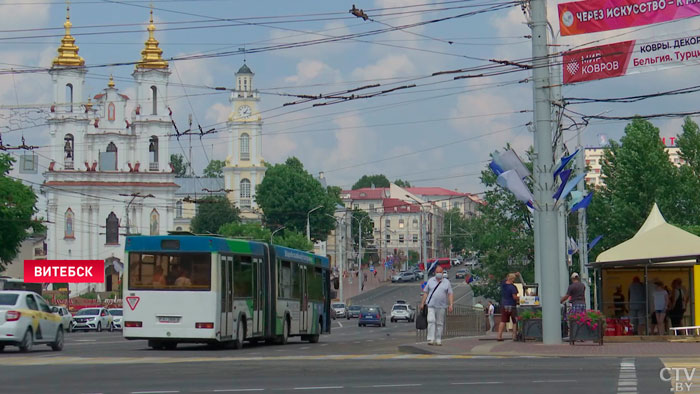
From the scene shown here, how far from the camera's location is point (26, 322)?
28250 mm

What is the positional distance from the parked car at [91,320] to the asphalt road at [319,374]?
41.8 metres

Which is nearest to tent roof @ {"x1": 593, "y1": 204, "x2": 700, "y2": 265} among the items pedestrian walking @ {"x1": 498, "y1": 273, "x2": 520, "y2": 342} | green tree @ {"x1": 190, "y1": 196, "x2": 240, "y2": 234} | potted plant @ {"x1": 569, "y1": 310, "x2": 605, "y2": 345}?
pedestrian walking @ {"x1": 498, "y1": 273, "x2": 520, "y2": 342}

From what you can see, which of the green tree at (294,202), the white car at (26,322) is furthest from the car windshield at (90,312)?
the green tree at (294,202)

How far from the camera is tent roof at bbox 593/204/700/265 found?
94.7 feet

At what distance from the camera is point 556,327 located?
27047 mm

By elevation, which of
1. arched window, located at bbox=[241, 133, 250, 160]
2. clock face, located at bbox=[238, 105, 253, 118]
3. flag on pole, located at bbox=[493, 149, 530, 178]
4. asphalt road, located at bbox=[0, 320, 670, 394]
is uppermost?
clock face, located at bbox=[238, 105, 253, 118]

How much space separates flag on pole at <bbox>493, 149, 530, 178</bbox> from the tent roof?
3219 millimetres

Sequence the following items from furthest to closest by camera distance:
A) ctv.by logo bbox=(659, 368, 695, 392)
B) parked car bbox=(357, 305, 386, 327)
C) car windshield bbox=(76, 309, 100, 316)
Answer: parked car bbox=(357, 305, 386, 327) < car windshield bbox=(76, 309, 100, 316) < ctv.by logo bbox=(659, 368, 695, 392)

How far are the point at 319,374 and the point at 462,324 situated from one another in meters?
20.3

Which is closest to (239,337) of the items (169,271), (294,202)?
(169,271)

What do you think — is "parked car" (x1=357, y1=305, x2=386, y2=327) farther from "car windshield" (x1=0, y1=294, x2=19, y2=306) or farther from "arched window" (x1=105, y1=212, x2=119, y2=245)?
"arched window" (x1=105, y1=212, x2=119, y2=245)

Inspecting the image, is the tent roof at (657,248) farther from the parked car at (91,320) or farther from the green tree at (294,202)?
the green tree at (294,202)

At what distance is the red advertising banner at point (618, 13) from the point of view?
26.9m

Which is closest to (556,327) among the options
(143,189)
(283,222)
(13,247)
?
(13,247)
